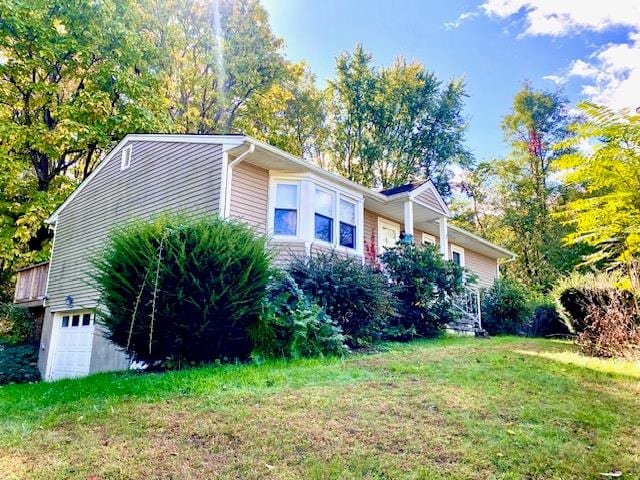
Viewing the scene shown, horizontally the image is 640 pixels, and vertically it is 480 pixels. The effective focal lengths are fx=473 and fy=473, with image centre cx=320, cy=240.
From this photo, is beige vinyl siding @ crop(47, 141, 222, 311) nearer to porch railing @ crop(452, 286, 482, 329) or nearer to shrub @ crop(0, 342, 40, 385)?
shrub @ crop(0, 342, 40, 385)

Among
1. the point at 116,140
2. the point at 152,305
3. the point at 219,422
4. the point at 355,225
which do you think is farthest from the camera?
the point at 116,140

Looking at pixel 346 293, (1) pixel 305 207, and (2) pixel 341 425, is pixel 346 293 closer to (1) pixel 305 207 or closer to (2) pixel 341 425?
(1) pixel 305 207

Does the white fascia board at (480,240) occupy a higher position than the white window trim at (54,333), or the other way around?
the white fascia board at (480,240)

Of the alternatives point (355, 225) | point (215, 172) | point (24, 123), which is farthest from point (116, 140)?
point (355, 225)

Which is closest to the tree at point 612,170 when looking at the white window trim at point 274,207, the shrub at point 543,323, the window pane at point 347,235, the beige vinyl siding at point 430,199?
the white window trim at point 274,207

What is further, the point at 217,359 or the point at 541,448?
the point at 217,359

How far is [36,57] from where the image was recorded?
51.9 ft

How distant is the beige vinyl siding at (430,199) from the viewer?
46.1 feet

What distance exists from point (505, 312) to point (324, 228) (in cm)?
688

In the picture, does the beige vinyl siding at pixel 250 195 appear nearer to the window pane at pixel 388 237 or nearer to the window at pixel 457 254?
the window pane at pixel 388 237

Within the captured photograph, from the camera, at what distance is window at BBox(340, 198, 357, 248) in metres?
12.2

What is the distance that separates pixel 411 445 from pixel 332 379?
2084mm

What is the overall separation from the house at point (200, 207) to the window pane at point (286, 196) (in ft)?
0.08

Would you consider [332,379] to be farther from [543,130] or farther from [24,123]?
[543,130]
